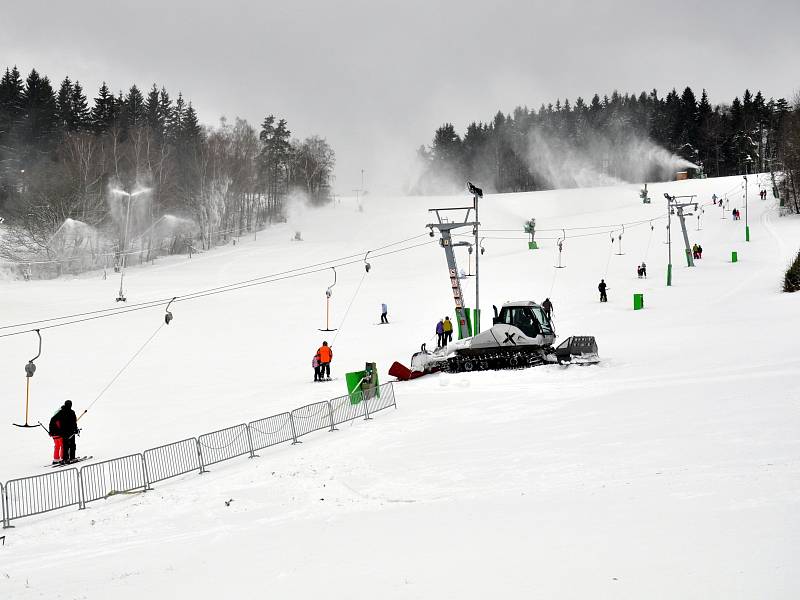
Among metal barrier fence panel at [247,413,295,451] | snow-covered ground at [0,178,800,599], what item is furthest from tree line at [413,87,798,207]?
metal barrier fence panel at [247,413,295,451]

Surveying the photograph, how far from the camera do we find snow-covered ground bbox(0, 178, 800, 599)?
7875 mm

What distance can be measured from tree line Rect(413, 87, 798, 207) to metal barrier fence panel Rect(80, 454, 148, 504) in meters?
129

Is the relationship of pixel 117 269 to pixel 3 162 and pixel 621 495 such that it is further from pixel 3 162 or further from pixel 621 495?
pixel 621 495

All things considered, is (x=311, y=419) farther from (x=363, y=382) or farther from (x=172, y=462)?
(x=172, y=462)

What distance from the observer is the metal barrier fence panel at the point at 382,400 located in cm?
1956

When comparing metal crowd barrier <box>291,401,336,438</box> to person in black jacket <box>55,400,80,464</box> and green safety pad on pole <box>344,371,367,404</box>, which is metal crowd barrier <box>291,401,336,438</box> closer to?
green safety pad on pole <box>344,371,367,404</box>

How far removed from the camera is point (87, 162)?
71500 mm

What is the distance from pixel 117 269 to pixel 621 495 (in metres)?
65.5

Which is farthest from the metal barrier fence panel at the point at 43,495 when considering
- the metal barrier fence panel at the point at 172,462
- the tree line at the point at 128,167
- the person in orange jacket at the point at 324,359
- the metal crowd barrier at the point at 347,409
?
the tree line at the point at 128,167

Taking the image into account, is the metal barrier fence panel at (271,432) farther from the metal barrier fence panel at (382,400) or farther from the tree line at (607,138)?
the tree line at (607,138)

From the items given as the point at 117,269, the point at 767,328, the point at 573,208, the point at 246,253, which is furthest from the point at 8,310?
the point at 573,208

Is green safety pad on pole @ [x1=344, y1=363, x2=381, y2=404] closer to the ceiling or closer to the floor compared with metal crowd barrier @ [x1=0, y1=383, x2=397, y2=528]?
closer to the ceiling

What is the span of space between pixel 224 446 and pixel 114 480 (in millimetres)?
2494

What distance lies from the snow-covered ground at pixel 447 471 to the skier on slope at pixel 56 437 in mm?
713
